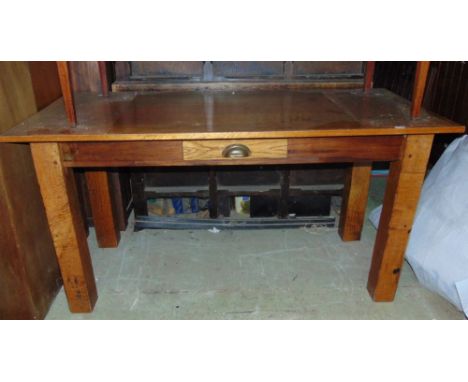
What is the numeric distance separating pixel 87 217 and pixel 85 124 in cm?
115

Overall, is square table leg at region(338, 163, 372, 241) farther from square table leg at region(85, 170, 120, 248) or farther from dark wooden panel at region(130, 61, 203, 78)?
square table leg at region(85, 170, 120, 248)

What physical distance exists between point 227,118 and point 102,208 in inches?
43.6

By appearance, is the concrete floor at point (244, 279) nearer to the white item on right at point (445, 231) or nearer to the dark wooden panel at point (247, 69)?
the white item on right at point (445, 231)

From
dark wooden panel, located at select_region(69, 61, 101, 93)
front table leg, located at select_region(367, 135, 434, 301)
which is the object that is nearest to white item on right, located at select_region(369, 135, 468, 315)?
front table leg, located at select_region(367, 135, 434, 301)

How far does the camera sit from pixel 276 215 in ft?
9.17

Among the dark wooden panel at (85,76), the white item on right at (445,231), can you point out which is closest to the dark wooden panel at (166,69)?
the dark wooden panel at (85,76)

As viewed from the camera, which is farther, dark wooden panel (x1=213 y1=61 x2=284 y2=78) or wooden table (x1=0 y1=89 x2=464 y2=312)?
dark wooden panel (x1=213 y1=61 x2=284 y2=78)

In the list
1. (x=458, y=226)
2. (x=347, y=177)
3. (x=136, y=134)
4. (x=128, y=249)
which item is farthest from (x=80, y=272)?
(x=458, y=226)

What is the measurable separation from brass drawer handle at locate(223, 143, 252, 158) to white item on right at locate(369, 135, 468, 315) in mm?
1246

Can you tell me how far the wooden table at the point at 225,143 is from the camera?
158 cm

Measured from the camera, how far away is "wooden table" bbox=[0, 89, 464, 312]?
1576 mm

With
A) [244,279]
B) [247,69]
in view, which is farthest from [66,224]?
[247,69]

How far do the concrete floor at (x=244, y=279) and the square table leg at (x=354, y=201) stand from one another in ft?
0.28

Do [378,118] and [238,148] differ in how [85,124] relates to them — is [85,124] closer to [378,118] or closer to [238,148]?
[238,148]
